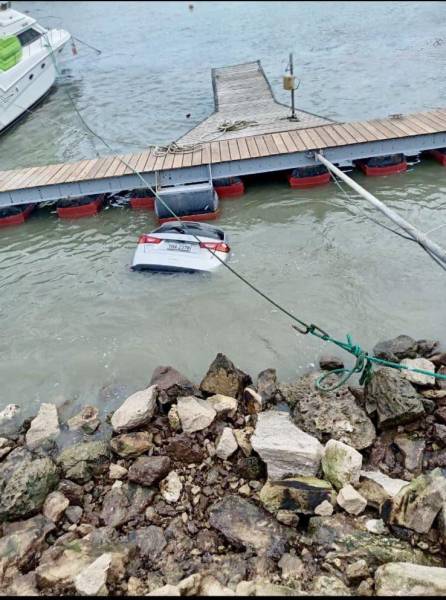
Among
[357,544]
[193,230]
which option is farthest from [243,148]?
[357,544]

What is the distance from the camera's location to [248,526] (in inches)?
233

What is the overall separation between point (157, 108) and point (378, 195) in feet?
52.0

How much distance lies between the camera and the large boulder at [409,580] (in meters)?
4.72

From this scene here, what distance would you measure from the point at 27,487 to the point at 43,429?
1.79m

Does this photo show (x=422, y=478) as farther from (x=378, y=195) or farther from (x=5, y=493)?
(x=378, y=195)

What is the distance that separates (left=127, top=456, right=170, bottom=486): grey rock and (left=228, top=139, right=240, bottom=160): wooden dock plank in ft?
37.7

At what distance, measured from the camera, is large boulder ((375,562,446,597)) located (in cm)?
472

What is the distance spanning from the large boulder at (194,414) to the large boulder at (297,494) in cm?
153

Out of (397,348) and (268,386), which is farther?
(397,348)

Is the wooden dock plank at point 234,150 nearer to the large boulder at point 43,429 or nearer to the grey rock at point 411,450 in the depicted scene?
the large boulder at point 43,429

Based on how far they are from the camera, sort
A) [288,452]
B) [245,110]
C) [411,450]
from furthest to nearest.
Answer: [245,110], [411,450], [288,452]

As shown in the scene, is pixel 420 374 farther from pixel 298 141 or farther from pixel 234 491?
pixel 298 141

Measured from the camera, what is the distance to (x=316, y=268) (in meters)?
12.1

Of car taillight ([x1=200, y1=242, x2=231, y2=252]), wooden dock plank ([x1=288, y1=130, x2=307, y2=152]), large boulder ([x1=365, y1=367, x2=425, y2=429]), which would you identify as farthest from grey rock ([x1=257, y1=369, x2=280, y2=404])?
wooden dock plank ([x1=288, y1=130, x2=307, y2=152])
